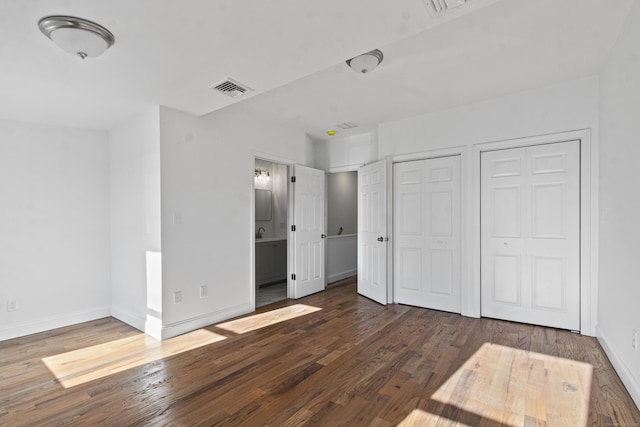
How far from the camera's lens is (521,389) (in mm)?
2227

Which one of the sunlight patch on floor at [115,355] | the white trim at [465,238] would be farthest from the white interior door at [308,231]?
the white trim at [465,238]

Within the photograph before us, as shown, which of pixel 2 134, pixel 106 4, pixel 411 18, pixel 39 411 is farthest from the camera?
pixel 2 134

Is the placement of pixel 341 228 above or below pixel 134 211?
below

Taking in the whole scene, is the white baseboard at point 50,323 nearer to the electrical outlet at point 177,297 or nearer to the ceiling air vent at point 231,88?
the electrical outlet at point 177,297

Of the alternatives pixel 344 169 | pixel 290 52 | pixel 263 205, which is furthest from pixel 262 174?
pixel 290 52

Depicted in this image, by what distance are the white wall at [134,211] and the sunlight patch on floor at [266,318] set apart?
0.82m

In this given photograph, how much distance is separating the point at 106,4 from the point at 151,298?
8.97 ft

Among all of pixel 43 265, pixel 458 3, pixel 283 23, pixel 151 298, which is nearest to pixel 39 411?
pixel 151 298

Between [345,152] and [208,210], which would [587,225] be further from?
[208,210]

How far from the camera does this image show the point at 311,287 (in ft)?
16.5

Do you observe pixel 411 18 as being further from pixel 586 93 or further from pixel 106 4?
pixel 586 93

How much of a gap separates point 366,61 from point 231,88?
1197 mm

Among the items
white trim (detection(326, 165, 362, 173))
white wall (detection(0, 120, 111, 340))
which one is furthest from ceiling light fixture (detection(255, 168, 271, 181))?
white wall (detection(0, 120, 111, 340))

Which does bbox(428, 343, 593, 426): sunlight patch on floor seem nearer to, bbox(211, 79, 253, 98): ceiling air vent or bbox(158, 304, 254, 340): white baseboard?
bbox(158, 304, 254, 340): white baseboard
